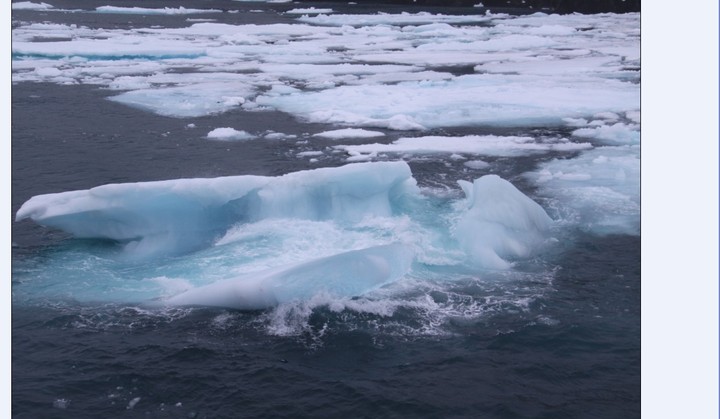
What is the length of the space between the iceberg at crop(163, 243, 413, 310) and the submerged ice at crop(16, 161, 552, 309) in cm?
1

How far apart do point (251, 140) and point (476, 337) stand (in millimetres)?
8150

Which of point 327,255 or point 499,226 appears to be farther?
point 499,226

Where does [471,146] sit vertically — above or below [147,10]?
below

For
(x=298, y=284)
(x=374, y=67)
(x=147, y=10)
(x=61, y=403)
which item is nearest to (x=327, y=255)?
(x=298, y=284)

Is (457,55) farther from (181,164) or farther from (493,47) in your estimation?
(181,164)

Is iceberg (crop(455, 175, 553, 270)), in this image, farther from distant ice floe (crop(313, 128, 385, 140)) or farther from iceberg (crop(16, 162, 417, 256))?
distant ice floe (crop(313, 128, 385, 140))

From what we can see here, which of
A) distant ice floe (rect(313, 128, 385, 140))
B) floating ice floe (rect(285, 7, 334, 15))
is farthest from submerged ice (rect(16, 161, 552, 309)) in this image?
floating ice floe (rect(285, 7, 334, 15))

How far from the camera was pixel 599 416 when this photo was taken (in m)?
6.35

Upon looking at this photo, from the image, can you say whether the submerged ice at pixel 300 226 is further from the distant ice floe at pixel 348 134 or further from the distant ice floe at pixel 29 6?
the distant ice floe at pixel 29 6

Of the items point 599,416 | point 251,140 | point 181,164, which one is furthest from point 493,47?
point 599,416

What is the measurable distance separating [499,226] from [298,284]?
2.98 meters

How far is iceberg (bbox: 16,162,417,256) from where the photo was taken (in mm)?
9297

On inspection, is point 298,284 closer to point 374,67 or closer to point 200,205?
point 200,205

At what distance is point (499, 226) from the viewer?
9414 mm
